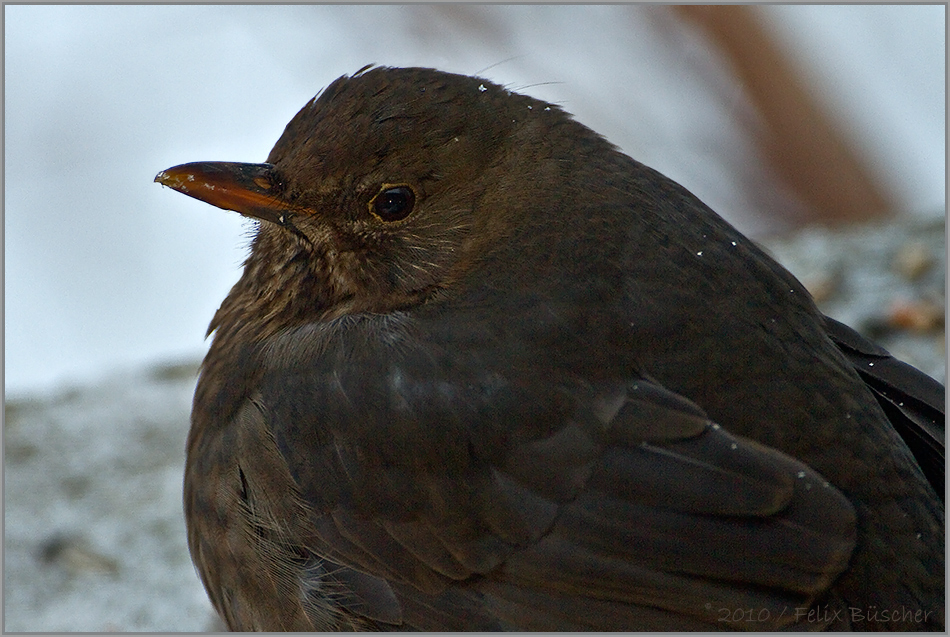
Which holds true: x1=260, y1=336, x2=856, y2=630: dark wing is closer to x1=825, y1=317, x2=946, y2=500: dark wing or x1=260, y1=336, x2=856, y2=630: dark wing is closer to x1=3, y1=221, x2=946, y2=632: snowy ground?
x1=825, y1=317, x2=946, y2=500: dark wing

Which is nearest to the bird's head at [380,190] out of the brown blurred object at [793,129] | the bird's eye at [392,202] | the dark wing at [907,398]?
the bird's eye at [392,202]

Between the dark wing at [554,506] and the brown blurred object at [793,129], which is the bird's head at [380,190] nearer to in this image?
the dark wing at [554,506]

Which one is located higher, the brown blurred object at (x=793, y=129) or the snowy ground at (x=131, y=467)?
the brown blurred object at (x=793, y=129)

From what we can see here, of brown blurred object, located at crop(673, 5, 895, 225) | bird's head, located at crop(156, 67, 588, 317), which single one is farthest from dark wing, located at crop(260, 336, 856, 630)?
brown blurred object, located at crop(673, 5, 895, 225)

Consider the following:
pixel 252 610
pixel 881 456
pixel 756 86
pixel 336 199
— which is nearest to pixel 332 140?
pixel 336 199

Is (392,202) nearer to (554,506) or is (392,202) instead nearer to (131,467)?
(554,506)

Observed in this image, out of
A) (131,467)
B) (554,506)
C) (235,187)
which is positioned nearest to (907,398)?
(554,506)

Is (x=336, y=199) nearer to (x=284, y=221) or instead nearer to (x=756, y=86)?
(x=284, y=221)
